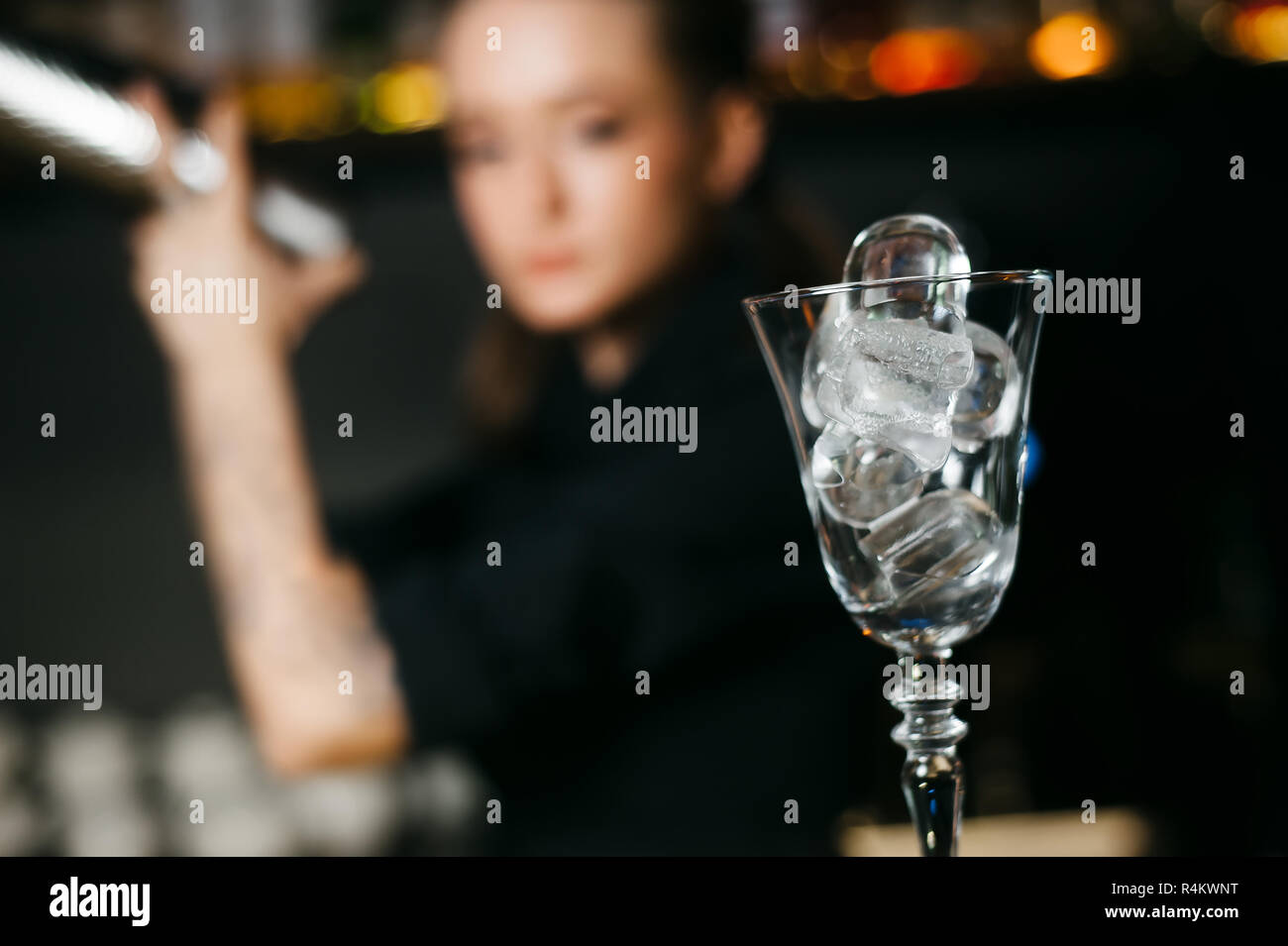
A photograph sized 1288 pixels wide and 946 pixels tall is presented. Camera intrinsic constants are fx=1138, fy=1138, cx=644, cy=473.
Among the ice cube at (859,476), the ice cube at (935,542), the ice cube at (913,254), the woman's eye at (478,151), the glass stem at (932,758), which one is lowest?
the glass stem at (932,758)

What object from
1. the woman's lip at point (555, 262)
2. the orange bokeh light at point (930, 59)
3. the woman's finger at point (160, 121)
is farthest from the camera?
the orange bokeh light at point (930, 59)

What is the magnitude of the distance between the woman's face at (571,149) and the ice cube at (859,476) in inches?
53.3

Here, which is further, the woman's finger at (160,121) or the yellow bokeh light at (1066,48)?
the yellow bokeh light at (1066,48)

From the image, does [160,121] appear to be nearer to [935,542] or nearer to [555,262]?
[555,262]

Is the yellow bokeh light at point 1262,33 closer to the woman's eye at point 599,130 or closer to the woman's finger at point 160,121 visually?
the woman's eye at point 599,130

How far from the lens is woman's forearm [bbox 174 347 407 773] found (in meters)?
1.80

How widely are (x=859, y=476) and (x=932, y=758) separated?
0.15 meters

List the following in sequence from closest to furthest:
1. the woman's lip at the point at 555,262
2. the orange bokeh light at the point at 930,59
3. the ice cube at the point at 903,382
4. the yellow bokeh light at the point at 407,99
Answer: the ice cube at the point at 903,382 → the woman's lip at the point at 555,262 → the orange bokeh light at the point at 930,59 → the yellow bokeh light at the point at 407,99

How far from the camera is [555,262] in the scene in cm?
191

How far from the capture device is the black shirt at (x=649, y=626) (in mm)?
1601

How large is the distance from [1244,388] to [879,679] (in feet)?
3.01

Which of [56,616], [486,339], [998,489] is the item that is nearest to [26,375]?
[56,616]

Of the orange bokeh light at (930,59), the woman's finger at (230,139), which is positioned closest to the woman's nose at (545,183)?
the woman's finger at (230,139)

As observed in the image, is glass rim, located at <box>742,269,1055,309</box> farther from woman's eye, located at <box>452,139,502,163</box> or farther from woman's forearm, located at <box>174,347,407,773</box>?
woman's eye, located at <box>452,139,502,163</box>
